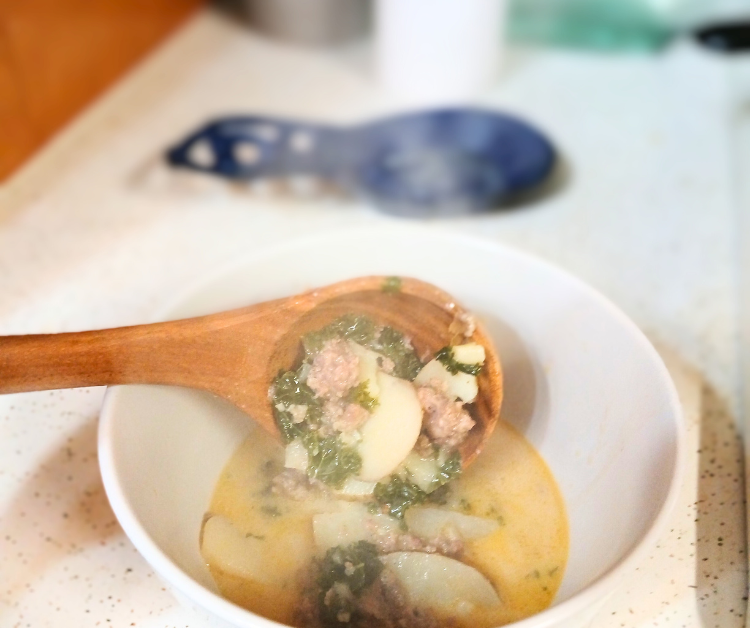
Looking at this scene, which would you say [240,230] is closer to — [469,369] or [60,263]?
[60,263]

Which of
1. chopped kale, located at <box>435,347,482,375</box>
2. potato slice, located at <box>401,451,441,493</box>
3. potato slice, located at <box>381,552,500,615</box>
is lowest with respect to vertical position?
potato slice, located at <box>381,552,500,615</box>

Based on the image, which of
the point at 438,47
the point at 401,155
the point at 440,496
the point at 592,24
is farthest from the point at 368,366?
the point at 592,24

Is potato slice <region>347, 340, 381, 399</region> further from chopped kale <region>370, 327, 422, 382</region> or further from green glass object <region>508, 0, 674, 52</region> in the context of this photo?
green glass object <region>508, 0, 674, 52</region>

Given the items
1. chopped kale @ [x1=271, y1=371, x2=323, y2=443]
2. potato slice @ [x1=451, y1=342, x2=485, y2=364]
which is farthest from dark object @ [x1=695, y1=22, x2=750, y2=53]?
chopped kale @ [x1=271, y1=371, x2=323, y2=443]

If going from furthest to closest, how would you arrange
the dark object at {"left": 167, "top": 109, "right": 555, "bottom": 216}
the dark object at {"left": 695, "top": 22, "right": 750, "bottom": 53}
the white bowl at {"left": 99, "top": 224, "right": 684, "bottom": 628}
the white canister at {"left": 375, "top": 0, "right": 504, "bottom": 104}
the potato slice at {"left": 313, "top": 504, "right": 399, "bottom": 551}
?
1. the dark object at {"left": 695, "top": 22, "right": 750, "bottom": 53}
2. the white canister at {"left": 375, "top": 0, "right": 504, "bottom": 104}
3. the dark object at {"left": 167, "top": 109, "right": 555, "bottom": 216}
4. the potato slice at {"left": 313, "top": 504, "right": 399, "bottom": 551}
5. the white bowl at {"left": 99, "top": 224, "right": 684, "bottom": 628}

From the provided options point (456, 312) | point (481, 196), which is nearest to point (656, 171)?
point (481, 196)

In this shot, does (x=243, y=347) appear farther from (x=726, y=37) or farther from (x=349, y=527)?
(x=726, y=37)
